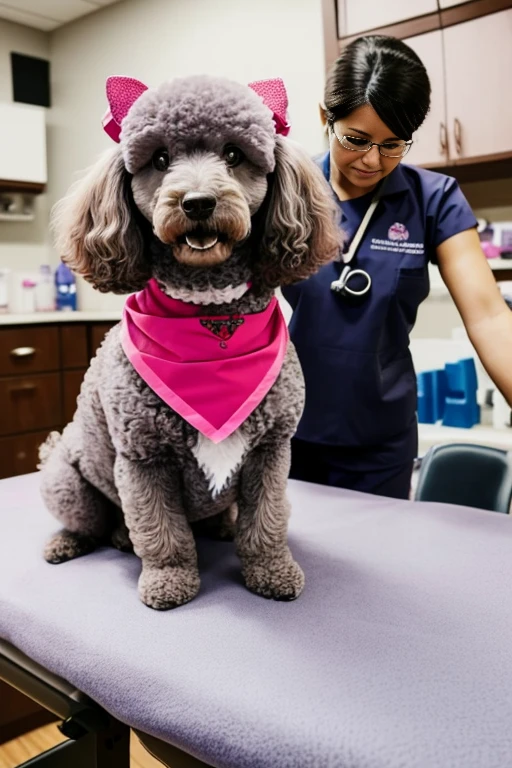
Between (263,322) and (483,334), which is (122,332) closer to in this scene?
(263,322)

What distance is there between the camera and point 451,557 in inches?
37.9

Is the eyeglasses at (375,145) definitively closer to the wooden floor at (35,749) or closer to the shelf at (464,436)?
the shelf at (464,436)

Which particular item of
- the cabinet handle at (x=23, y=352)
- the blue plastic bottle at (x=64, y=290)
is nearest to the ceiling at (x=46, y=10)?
the blue plastic bottle at (x=64, y=290)

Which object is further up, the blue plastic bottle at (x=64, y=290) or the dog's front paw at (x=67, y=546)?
the blue plastic bottle at (x=64, y=290)

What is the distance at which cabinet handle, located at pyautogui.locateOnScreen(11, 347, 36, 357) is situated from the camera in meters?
3.06

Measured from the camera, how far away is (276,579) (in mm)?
835

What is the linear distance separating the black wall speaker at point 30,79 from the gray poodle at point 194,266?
3.62 meters

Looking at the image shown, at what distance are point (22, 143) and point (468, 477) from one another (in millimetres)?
3324

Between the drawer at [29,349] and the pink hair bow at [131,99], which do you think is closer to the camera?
the pink hair bow at [131,99]

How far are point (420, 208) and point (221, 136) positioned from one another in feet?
2.13

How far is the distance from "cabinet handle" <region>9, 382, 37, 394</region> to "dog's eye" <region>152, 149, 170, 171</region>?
8.36ft

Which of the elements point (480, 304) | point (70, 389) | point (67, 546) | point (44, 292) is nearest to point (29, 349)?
point (70, 389)

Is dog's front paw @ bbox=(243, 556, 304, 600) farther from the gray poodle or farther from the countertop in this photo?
the countertop

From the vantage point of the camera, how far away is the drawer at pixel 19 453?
3.10 metres
